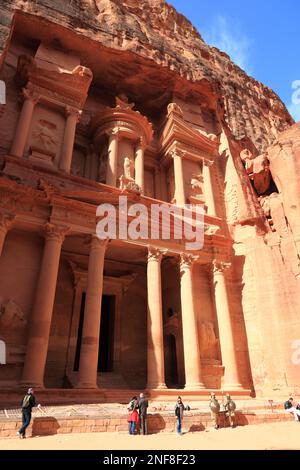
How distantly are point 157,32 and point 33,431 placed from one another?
3009 centimetres

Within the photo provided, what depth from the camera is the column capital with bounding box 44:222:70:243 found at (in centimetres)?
1374

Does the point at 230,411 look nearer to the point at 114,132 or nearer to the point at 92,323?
the point at 92,323

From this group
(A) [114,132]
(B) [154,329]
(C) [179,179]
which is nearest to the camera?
(B) [154,329]

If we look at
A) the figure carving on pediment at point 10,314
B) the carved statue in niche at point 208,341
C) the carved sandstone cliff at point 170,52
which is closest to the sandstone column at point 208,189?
the carved sandstone cliff at point 170,52

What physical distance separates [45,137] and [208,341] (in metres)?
14.0

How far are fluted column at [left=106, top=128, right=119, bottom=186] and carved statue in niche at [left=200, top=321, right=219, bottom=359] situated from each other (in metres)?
9.25

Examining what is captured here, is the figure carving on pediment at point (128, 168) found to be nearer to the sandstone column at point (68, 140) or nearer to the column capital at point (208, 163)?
the sandstone column at point (68, 140)

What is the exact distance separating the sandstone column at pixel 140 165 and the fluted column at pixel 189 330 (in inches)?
215

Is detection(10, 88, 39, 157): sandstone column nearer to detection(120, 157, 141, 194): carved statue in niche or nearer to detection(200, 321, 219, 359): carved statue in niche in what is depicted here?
detection(120, 157, 141, 194): carved statue in niche

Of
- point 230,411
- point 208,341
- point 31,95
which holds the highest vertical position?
point 31,95

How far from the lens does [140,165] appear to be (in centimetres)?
1989

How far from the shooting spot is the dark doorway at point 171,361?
16109mm

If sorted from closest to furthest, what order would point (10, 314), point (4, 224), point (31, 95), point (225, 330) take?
1. point (10, 314)
2. point (4, 224)
3. point (225, 330)
4. point (31, 95)

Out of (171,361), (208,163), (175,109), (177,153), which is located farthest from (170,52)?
(171,361)
